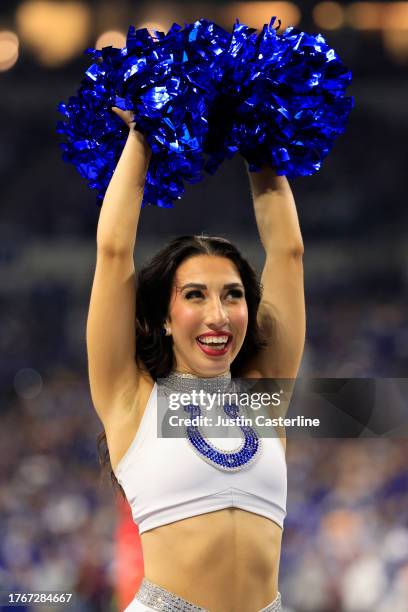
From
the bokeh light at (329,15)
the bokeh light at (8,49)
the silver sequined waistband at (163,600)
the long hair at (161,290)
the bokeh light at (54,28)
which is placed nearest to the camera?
the silver sequined waistband at (163,600)

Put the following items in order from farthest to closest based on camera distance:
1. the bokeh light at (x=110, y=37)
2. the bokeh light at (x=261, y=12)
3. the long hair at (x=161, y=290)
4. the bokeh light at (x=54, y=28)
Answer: the bokeh light at (x=54, y=28) < the bokeh light at (x=110, y=37) < the bokeh light at (x=261, y=12) < the long hair at (x=161, y=290)

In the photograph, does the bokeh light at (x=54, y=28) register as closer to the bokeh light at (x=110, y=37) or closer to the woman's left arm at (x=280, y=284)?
the bokeh light at (x=110, y=37)

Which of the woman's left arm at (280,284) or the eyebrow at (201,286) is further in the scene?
the woman's left arm at (280,284)

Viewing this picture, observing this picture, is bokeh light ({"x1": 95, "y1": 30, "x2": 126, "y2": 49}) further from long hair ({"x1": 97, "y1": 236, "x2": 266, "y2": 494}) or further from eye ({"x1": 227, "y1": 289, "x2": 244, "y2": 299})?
eye ({"x1": 227, "y1": 289, "x2": 244, "y2": 299})

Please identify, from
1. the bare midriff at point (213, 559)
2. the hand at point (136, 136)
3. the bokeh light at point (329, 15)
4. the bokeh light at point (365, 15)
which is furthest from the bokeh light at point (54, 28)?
the bare midriff at point (213, 559)

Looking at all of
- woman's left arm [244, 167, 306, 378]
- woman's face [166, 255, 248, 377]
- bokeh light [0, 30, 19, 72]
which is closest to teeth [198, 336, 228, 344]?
woman's face [166, 255, 248, 377]

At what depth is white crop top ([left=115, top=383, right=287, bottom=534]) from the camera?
210 centimetres

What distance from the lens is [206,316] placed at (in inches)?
85.4

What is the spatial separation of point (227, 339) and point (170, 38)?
2.08 feet

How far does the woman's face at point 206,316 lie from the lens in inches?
85.7

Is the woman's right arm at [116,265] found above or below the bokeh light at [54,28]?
below

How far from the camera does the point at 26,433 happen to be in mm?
8516

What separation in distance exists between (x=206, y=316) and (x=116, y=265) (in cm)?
22

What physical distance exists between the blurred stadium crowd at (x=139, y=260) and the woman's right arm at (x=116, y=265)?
4.25 metres
